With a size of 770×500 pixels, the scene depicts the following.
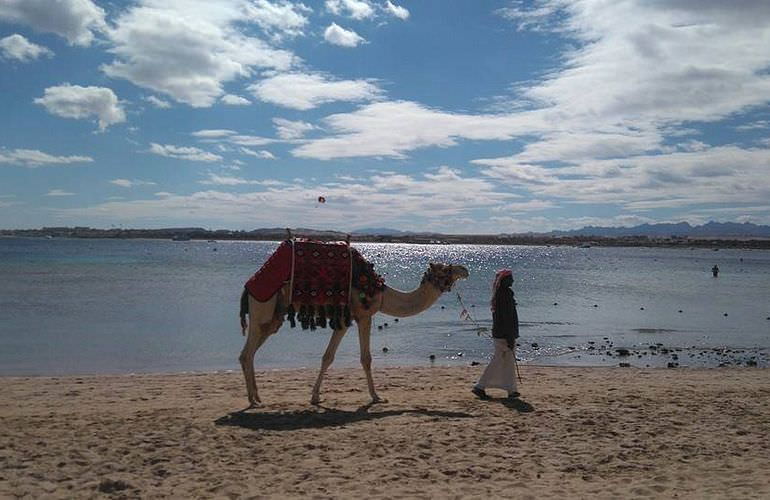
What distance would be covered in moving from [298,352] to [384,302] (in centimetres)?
969

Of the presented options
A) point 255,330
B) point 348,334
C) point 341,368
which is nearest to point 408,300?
point 255,330

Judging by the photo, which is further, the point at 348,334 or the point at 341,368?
the point at 348,334

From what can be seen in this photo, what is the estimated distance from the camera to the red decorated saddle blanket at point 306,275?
34.9ft

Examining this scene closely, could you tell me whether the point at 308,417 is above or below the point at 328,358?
below

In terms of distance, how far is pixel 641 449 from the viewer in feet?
27.2

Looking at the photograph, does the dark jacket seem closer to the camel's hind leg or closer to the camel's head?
the camel's head

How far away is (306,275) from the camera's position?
10695 mm

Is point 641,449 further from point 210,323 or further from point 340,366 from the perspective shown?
point 210,323

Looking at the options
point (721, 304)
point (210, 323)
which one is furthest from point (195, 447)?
point (721, 304)

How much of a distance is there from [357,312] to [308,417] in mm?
1855

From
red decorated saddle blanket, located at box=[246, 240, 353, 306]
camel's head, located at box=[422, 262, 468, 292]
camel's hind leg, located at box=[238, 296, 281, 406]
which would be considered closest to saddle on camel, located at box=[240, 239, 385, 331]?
red decorated saddle blanket, located at box=[246, 240, 353, 306]

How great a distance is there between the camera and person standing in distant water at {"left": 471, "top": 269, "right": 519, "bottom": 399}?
1160cm

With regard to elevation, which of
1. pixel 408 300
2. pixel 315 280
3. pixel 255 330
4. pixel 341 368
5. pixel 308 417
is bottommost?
pixel 341 368

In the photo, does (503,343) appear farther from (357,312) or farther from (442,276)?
(357,312)
